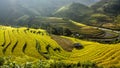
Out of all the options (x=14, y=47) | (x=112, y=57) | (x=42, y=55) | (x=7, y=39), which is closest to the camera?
(x=112, y=57)

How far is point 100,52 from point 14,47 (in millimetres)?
34019

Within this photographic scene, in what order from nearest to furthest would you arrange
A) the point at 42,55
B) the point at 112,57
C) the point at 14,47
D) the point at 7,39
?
the point at 112,57 < the point at 42,55 < the point at 14,47 < the point at 7,39

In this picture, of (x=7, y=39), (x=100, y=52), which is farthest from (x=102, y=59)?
(x=7, y=39)

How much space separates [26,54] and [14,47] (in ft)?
34.6

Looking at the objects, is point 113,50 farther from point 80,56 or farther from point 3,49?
point 3,49

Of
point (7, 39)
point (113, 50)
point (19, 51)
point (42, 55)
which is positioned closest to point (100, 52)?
point (113, 50)

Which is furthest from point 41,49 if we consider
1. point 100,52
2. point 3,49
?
point 100,52

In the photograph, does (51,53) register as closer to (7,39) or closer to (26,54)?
(26,54)

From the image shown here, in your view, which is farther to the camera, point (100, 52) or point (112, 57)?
point (100, 52)

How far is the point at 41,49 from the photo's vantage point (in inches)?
4781

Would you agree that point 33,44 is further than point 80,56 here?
Yes

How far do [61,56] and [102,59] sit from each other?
56.2 ft

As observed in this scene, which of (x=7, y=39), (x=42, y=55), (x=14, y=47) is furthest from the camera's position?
(x=7, y=39)

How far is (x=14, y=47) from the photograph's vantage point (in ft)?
395
